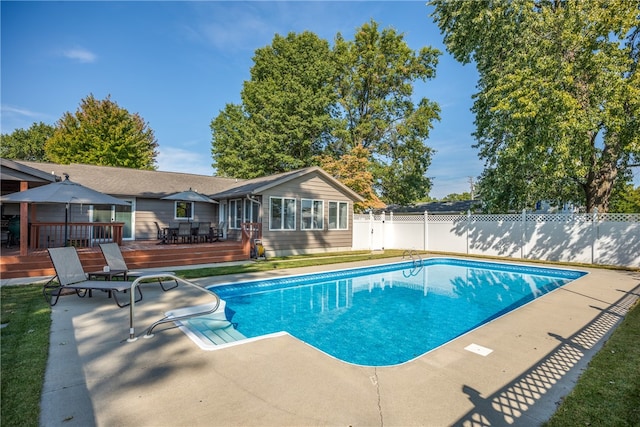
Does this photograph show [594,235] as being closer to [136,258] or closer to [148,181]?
[136,258]

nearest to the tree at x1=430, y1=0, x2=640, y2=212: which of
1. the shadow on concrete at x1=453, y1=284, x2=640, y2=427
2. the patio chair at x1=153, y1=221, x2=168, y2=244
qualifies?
the shadow on concrete at x1=453, y1=284, x2=640, y2=427

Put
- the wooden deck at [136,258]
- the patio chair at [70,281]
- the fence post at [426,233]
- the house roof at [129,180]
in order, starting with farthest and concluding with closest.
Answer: the fence post at [426,233], the house roof at [129,180], the wooden deck at [136,258], the patio chair at [70,281]

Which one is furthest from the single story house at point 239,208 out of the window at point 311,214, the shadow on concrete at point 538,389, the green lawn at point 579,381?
the shadow on concrete at point 538,389

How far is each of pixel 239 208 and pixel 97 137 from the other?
2213 centimetres

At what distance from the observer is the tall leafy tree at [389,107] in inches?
1070

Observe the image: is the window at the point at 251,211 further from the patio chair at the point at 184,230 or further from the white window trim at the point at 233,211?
the patio chair at the point at 184,230

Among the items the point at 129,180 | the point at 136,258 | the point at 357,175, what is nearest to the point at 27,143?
the point at 129,180

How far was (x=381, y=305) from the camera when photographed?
8.29 metres

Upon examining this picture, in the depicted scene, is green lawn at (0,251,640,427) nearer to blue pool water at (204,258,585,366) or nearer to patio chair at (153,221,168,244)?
blue pool water at (204,258,585,366)

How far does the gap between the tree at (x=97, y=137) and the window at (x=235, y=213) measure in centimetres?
1991

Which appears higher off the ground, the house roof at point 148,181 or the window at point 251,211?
the house roof at point 148,181

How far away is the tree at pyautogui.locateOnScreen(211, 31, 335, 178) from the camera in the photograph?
1032 inches

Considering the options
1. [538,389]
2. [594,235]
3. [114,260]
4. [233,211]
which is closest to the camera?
[538,389]

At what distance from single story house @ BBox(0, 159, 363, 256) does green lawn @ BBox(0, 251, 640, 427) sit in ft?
31.1
